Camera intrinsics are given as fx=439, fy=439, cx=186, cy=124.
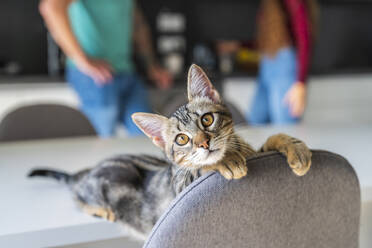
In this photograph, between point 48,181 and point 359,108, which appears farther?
point 359,108

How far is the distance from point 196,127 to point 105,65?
1.23 m

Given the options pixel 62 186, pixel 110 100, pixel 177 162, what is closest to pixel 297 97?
pixel 110 100

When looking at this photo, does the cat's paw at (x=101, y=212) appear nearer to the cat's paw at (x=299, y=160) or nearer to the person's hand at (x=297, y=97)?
the cat's paw at (x=299, y=160)

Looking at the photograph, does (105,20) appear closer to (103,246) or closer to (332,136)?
(332,136)

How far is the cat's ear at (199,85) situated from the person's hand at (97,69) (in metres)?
1.17

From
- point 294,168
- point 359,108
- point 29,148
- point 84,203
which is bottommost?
point 359,108

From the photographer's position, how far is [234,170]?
24.8 inches

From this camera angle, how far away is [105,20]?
1.94m

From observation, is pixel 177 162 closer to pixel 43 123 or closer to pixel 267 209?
pixel 267 209

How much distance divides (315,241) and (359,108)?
3652mm

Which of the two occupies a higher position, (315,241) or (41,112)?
(315,241)

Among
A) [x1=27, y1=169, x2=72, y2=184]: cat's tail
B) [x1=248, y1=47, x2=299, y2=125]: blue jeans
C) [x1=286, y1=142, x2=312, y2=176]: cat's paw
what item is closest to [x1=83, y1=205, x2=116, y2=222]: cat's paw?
[x1=27, y1=169, x2=72, y2=184]: cat's tail

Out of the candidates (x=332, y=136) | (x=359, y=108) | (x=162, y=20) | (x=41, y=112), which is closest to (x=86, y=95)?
(x=41, y=112)

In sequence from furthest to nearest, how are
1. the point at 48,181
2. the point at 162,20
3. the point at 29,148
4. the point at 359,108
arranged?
1. the point at 359,108
2. the point at 162,20
3. the point at 29,148
4. the point at 48,181
